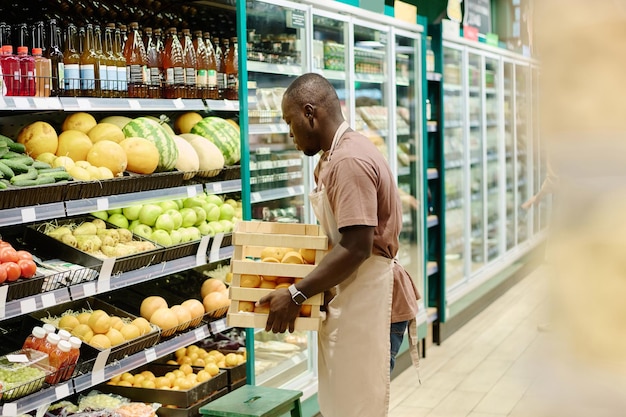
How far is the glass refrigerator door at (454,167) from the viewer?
25.1 ft

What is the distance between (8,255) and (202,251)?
1.14 meters

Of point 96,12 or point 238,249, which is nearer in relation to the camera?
point 238,249

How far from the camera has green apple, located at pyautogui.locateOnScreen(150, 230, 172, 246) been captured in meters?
3.81

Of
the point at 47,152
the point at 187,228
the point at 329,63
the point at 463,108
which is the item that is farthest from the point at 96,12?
the point at 463,108

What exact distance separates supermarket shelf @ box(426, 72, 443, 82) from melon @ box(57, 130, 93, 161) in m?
3.54

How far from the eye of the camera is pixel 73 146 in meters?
3.51

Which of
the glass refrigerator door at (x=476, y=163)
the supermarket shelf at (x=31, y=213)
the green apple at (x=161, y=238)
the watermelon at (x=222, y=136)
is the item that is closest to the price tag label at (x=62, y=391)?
the supermarket shelf at (x=31, y=213)

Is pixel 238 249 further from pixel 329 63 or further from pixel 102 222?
pixel 329 63

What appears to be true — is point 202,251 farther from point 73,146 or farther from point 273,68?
point 273,68

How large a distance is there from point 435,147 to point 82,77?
3929mm

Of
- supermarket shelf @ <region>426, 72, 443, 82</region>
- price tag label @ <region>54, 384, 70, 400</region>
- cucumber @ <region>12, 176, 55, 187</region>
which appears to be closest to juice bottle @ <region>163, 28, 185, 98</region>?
cucumber @ <region>12, 176, 55, 187</region>

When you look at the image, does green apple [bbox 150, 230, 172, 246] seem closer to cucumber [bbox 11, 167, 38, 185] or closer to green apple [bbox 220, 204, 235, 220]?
green apple [bbox 220, 204, 235, 220]

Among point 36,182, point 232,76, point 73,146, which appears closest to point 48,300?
point 36,182

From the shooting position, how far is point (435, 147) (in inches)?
266
